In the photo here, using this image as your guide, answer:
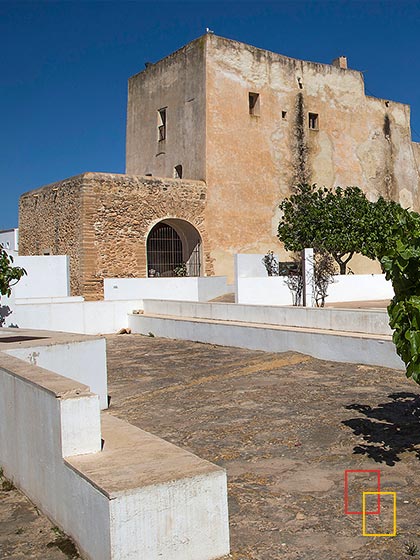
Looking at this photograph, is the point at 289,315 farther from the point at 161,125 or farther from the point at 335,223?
the point at 161,125

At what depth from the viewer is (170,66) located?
78.3 feet

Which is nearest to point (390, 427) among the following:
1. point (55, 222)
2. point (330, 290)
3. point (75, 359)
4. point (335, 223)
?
point (75, 359)

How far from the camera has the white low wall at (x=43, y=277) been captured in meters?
16.4

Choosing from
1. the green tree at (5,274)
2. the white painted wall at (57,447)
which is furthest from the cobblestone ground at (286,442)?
the green tree at (5,274)

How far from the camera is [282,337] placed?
37.4ft

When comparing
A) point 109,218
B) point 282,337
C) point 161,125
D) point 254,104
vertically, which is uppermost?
point 254,104

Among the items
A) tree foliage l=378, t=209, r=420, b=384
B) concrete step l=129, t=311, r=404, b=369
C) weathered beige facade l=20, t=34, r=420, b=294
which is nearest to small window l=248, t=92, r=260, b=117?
weathered beige facade l=20, t=34, r=420, b=294

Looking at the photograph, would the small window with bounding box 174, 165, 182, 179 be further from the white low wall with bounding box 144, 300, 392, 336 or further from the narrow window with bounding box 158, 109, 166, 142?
the white low wall with bounding box 144, 300, 392, 336

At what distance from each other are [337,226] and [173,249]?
5915 mm

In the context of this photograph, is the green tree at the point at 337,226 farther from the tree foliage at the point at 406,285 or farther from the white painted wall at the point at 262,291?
the tree foliage at the point at 406,285

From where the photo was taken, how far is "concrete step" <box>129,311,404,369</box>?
9.59 m

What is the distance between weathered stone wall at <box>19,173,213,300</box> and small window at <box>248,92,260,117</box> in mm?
3961

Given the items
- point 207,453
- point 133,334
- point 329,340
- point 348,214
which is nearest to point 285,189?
point 348,214

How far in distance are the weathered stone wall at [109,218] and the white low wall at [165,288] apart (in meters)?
1.53
